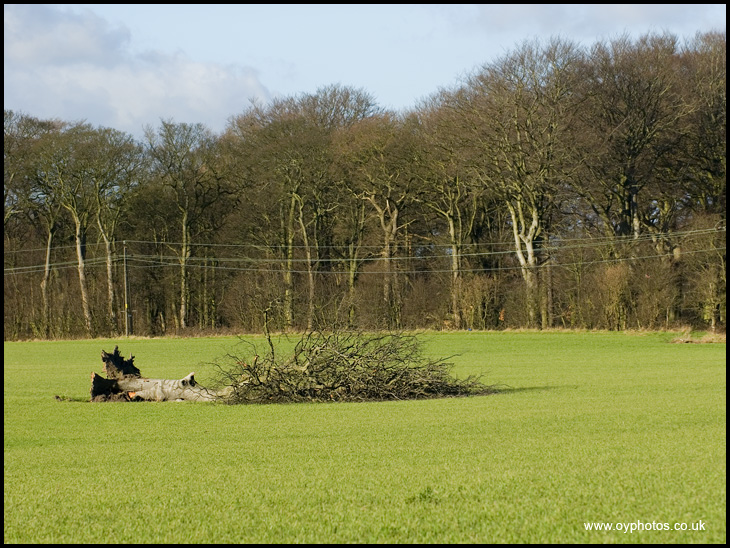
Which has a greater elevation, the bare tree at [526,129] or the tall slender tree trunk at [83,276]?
the bare tree at [526,129]

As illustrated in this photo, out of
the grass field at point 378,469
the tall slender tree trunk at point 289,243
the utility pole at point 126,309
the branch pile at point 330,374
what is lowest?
the grass field at point 378,469

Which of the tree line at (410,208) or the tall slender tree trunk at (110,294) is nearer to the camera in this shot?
the tree line at (410,208)

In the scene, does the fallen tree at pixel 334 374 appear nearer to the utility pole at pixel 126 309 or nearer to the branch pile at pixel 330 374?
the branch pile at pixel 330 374

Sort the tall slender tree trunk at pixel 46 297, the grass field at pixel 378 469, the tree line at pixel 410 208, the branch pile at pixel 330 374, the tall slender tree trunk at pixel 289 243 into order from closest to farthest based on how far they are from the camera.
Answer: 1. the grass field at pixel 378 469
2. the branch pile at pixel 330 374
3. the tree line at pixel 410 208
4. the tall slender tree trunk at pixel 289 243
5. the tall slender tree trunk at pixel 46 297

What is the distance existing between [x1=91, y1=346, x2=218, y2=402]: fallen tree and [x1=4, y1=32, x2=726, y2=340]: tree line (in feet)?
85.5

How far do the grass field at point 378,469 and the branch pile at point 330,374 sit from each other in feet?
3.00

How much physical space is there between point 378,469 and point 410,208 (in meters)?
50.3

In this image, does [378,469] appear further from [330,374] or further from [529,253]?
[529,253]

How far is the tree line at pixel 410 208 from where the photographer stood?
52.8 metres

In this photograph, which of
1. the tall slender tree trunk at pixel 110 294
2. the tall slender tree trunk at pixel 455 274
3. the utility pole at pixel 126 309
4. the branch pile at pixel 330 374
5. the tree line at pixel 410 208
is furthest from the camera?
the tall slender tree trunk at pixel 110 294

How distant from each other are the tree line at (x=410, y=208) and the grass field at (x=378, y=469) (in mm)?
30647

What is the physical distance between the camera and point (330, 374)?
21.2m

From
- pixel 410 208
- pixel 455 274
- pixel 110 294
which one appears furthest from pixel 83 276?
pixel 455 274

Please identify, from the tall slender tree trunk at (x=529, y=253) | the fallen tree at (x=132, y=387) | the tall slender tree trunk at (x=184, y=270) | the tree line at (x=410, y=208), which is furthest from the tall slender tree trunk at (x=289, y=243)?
the fallen tree at (x=132, y=387)
